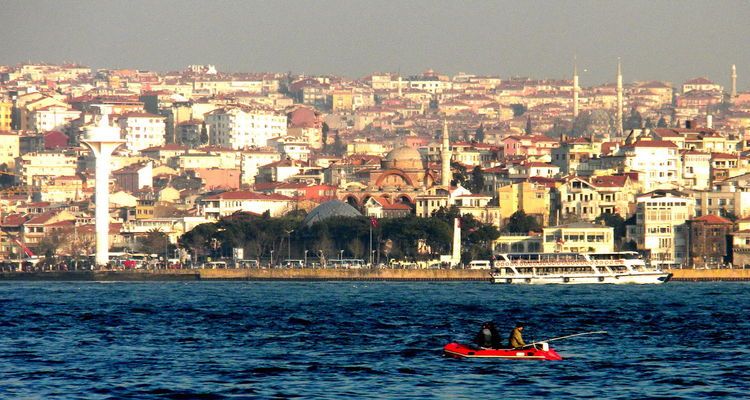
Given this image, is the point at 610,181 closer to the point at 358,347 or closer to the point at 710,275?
the point at 710,275

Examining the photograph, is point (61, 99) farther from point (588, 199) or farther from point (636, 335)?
point (636, 335)

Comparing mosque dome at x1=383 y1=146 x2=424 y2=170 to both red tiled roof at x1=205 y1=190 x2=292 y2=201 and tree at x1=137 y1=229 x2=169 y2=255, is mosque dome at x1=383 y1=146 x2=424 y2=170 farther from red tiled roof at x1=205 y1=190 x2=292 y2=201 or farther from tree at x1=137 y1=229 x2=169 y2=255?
tree at x1=137 y1=229 x2=169 y2=255

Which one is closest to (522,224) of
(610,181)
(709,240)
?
(709,240)

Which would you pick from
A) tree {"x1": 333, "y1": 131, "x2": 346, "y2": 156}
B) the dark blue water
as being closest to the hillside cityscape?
tree {"x1": 333, "y1": 131, "x2": 346, "y2": 156}

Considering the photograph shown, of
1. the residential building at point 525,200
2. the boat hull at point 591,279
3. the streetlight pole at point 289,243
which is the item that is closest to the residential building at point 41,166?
the residential building at point 525,200

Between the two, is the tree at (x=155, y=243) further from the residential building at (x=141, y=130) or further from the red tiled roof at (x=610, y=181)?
the residential building at (x=141, y=130)

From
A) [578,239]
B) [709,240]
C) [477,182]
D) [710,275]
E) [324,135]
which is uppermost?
[324,135]
